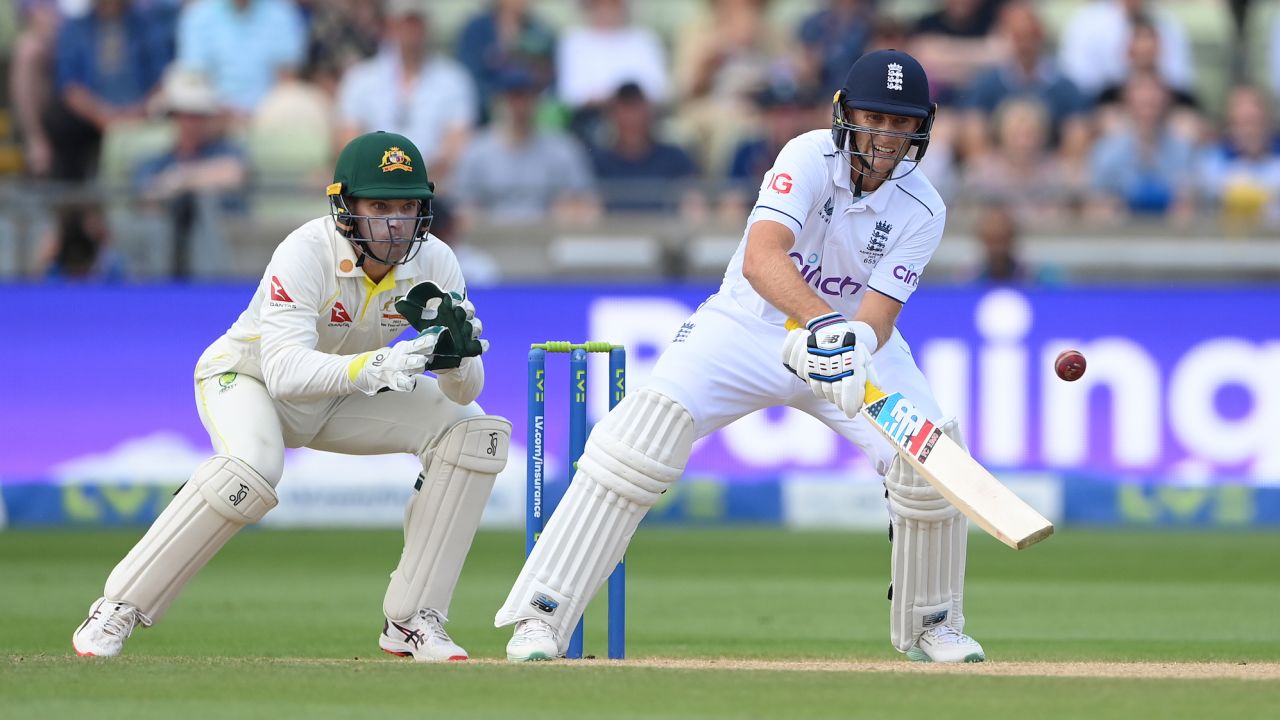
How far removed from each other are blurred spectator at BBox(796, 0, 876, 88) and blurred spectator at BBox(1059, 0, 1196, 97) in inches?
47.0

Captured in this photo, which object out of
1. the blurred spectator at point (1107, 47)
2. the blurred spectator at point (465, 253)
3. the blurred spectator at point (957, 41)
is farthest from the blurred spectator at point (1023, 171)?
the blurred spectator at point (465, 253)

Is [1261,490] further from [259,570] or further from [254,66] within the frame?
[254,66]

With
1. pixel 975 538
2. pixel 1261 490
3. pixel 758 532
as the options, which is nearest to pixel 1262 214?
pixel 1261 490

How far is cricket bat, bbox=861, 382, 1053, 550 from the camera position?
4.70 metres

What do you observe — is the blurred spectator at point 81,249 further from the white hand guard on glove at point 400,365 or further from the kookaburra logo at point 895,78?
the kookaburra logo at point 895,78

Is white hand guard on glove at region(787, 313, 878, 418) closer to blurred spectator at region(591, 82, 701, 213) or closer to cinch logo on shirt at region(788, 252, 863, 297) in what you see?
cinch logo on shirt at region(788, 252, 863, 297)

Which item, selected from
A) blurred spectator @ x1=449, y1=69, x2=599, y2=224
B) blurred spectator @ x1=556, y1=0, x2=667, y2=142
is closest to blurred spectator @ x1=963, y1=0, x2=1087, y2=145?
blurred spectator @ x1=556, y1=0, x2=667, y2=142

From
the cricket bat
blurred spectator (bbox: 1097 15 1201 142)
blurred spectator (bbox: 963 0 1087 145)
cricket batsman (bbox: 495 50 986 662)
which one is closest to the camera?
the cricket bat

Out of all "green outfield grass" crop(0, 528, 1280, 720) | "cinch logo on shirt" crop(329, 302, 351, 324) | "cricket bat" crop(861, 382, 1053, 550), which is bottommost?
"green outfield grass" crop(0, 528, 1280, 720)

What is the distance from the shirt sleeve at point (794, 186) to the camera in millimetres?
5016

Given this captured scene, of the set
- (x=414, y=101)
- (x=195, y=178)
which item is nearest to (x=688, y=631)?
(x=195, y=178)

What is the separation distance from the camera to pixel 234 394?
17.3ft

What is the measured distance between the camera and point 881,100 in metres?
5.02

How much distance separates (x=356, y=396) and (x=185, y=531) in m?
0.61
